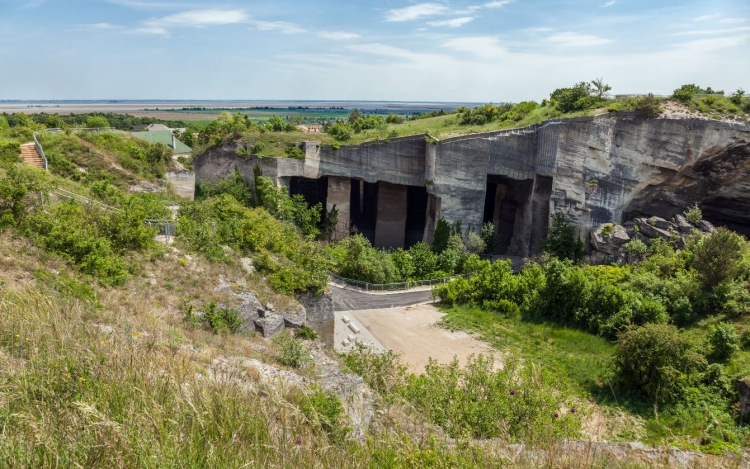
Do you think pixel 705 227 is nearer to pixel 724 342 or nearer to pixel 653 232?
pixel 653 232

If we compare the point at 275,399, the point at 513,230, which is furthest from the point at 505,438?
the point at 513,230

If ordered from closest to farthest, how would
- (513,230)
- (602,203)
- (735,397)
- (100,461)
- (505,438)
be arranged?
(100,461) → (505,438) → (735,397) → (602,203) → (513,230)

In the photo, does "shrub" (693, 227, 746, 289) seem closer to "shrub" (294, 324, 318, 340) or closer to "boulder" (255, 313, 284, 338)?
"shrub" (294, 324, 318, 340)

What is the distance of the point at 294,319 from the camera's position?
45.2 ft

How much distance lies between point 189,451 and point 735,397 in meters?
16.5

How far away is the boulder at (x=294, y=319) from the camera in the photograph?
44.9ft

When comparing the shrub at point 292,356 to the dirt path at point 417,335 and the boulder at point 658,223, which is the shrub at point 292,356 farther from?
the boulder at point 658,223

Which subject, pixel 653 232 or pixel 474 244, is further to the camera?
pixel 474 244

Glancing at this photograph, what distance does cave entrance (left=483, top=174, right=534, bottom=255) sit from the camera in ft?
110

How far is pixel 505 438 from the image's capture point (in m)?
5.45

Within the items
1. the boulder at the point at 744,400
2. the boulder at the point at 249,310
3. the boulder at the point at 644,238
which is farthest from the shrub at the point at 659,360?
the boulder at the point at 644,238

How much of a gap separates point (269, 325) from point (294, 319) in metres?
0.95

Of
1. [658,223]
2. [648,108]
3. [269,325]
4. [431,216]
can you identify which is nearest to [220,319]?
[269,325]

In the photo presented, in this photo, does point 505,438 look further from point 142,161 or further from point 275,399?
point 142,161
